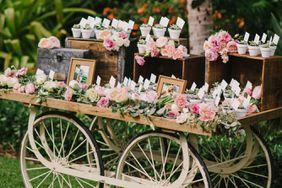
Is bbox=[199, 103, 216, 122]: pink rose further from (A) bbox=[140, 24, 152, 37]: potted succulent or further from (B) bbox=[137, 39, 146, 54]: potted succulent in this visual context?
(A) bbox=[140, 24, 152, 37]: potted succulent

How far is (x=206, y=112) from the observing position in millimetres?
4457

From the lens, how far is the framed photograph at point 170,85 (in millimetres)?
4887

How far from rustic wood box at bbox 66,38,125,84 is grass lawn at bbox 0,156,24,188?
1.34 metres

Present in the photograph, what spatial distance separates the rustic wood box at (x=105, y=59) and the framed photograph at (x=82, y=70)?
195 millimetres

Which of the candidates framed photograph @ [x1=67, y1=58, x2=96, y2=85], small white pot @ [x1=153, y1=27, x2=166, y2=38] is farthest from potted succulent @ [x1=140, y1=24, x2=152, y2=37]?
framed photograph @ [x1=67, y1=58, x2=96, y2=85]

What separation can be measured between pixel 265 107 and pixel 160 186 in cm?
84

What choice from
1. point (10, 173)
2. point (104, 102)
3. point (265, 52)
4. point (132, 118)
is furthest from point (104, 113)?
point (10, 173)

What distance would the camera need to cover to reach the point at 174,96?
474cm

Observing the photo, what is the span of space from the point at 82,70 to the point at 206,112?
121cm

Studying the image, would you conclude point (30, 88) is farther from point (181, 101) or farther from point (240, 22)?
point (240, 22)

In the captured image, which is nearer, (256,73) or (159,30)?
(256,73)

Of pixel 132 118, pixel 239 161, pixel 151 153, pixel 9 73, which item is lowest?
pixel 239 161

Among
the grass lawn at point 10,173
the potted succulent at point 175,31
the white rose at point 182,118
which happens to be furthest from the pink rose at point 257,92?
the grass lawn at point 10,173

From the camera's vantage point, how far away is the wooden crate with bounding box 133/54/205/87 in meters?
5.12
